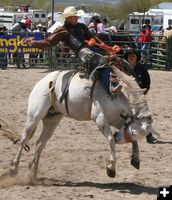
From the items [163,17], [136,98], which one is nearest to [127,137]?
[136,98]

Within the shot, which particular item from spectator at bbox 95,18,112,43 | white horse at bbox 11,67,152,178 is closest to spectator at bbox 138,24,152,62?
spectator at bbox 95,18,112,43

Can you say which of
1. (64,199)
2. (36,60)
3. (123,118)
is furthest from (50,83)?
(36,60)

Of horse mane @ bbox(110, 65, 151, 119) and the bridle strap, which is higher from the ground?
horse mane @ bbox(110, 65, 151, 119)

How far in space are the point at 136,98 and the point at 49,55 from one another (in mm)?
14333

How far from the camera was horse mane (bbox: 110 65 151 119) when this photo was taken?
278 inches

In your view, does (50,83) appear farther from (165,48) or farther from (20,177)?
(165,48)

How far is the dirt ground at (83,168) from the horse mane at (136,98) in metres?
0.83

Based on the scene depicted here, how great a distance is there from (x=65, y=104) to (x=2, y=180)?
1136 mm

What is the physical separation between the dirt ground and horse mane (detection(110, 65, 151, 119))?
83 cm

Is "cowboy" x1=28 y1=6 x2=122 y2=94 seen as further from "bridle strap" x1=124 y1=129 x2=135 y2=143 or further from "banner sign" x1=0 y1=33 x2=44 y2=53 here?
"banner sign" x1=0 y1=33 x2=44 y2=53

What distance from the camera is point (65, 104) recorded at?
754 cm

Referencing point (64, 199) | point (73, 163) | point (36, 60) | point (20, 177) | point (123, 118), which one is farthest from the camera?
point (36, 60)

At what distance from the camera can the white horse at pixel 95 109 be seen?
7070 millimetres

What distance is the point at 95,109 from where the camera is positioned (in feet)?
23.9
